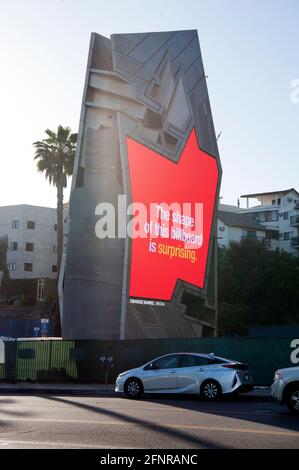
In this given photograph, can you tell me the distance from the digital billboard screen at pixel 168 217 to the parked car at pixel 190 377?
412 inches

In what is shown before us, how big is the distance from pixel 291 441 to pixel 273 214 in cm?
8317

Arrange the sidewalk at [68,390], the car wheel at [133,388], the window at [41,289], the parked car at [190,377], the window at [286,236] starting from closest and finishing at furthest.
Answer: the parked car at [190,377] < the car wheel at [133,388] < the sidewalk at [68,390] < the window at [41,289] < the window at [286,236]

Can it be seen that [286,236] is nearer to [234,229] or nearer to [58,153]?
[234,229]

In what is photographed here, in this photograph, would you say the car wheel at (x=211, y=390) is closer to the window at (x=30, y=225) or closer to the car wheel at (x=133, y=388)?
the car wheel at (x=133, y=388)

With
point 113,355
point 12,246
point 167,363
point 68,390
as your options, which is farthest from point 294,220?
point 167,363

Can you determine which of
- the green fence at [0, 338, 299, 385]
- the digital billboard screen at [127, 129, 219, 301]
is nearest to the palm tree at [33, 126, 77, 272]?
the digital billboard screen at [127, 129, 219, 301]

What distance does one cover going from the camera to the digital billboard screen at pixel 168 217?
31.2m

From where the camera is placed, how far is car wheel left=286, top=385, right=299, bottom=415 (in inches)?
589

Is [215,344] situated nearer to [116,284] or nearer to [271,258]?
[116,284]

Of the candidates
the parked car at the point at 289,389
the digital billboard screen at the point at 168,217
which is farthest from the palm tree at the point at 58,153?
the parked car at the point at 289,389

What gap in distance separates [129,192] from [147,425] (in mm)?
19068

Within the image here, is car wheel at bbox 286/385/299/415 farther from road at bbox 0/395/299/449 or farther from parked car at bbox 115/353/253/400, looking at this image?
parked car at bbox 115/353/253/400

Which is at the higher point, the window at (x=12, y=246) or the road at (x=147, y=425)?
the window at (x=12, y=246)

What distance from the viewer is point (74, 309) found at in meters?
31.3
